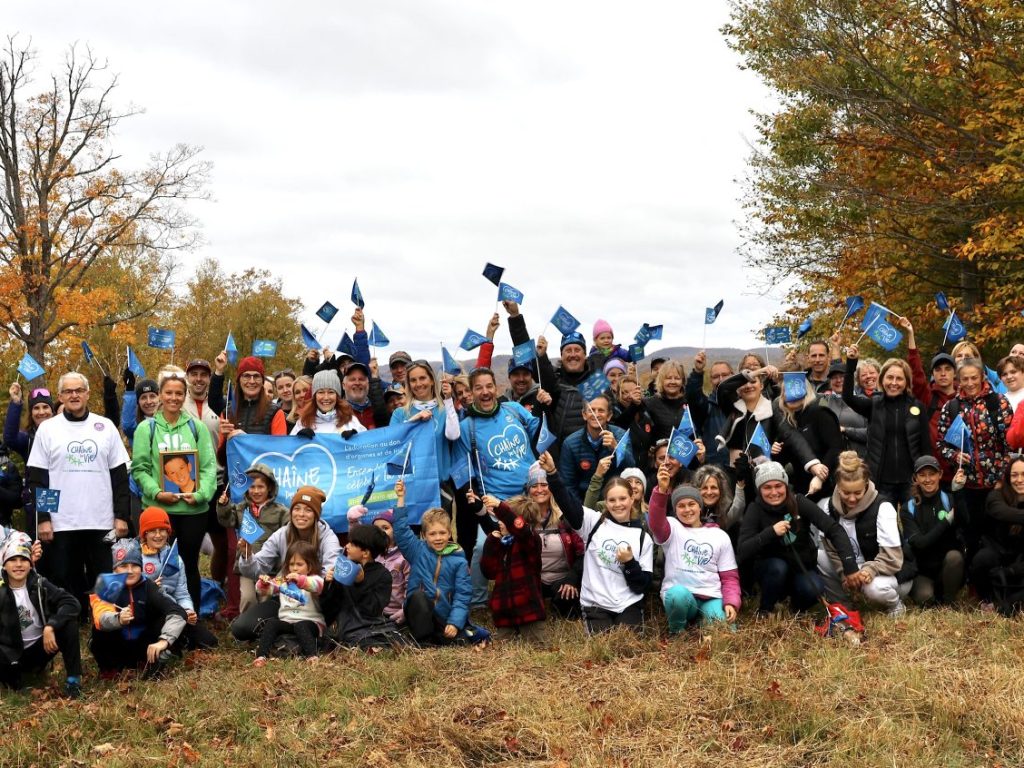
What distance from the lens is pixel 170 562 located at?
864 cm

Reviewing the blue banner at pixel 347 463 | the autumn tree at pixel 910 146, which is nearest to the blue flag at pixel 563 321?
the blue banner at pixel 347 463

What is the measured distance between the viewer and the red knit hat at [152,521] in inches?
333

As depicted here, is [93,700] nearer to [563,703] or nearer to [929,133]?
[563,703]

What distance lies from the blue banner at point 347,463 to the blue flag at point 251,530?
65cm

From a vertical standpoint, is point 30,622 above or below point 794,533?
below

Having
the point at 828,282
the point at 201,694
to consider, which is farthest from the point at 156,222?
the point at 201,694

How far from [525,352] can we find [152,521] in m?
3.78

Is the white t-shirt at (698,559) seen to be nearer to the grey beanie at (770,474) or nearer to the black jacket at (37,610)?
the grey beanie at (770,474)

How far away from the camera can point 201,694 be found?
286 inches

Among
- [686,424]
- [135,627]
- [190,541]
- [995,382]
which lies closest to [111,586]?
[135,627]

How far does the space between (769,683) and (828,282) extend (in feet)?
56.8

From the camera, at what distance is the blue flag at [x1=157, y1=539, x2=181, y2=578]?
28.1 feet

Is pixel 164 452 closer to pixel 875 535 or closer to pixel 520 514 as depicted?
pixel 520 514

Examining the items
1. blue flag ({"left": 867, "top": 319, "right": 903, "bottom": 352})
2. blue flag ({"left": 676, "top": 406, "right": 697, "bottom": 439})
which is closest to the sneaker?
blue flag ({"left": 676, "top": 406, "right": 697, "bottom": 439})
